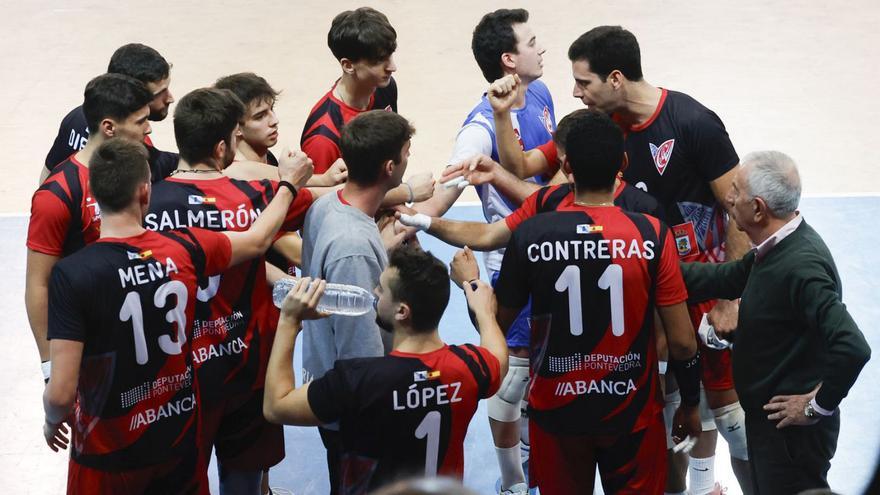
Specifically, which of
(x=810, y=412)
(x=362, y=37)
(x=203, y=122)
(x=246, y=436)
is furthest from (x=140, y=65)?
(x=810, y=412)

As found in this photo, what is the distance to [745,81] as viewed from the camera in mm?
12328

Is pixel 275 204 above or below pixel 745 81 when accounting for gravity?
above

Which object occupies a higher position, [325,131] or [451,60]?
[325,131]

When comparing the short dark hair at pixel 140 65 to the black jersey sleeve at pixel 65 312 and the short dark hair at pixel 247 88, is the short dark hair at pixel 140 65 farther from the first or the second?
the black jersey sleeve at pixel 65 312

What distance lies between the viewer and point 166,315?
434 cm

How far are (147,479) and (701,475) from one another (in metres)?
2.91

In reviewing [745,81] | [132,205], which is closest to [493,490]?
[132,205]

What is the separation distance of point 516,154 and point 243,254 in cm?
166

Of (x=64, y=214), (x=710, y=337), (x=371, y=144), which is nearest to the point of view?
(x=371, y=144)

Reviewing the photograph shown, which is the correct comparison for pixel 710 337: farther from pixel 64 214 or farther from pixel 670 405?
pixel 64 214

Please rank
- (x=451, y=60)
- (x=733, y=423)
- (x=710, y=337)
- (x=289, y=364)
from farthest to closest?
(x=451, y=60), (x=733, y=423), (x=710, y=337), (x=289, y=364)

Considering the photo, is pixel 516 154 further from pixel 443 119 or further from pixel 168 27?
pixel 168 27

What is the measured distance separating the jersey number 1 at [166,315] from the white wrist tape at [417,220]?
44.5 inches

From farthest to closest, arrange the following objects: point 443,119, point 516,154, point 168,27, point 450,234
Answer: point 168,27, point 443,119, point 516,154, point 450,234
